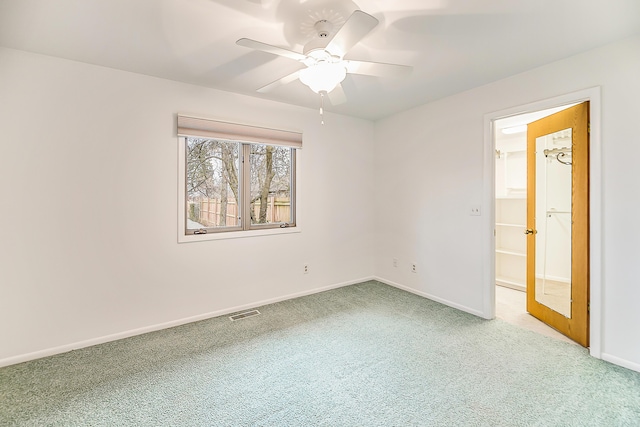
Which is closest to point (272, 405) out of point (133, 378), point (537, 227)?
point (133, 378)

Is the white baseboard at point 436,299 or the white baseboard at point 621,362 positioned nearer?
the white baseboard at point 621,362

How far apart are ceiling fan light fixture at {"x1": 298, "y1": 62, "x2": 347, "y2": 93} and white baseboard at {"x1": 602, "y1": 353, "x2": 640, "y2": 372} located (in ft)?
9.49

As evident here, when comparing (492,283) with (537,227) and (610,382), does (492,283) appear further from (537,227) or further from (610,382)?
(610,382)

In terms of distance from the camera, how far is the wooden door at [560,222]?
8.02ft

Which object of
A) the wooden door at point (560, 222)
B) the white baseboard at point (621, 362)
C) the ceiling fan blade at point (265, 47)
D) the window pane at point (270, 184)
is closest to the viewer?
the ceiling fan blade at point (265, 47)

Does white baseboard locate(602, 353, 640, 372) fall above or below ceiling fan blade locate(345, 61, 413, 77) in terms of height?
below

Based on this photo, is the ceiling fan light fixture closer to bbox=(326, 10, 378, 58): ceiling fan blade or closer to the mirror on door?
bbox=(326, 10, 378, 58): ceiling fan blade

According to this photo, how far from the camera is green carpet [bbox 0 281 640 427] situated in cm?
168

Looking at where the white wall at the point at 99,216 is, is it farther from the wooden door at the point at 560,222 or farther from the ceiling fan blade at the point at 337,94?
the wooden door at the point at 560,222

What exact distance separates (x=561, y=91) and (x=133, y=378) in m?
4.07

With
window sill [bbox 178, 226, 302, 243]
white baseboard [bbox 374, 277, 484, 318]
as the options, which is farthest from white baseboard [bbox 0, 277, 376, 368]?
white baseboard [bbox 374, 277, 484, 318]

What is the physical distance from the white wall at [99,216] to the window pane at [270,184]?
13.1 inches

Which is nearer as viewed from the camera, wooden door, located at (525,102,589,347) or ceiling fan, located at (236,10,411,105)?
ceiling fan, located at (236,10,411,105)

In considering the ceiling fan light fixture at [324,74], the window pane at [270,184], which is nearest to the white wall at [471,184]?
the window pane at [270,184]
